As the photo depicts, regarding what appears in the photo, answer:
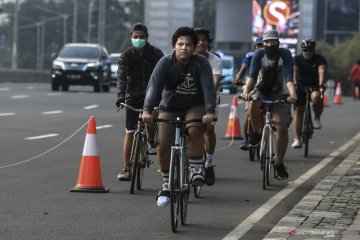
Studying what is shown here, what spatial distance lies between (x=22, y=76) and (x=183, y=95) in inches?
2029

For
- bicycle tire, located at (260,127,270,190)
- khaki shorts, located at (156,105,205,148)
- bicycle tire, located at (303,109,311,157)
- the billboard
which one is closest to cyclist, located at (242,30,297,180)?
bicycle tire, located at (260,127,270,190)

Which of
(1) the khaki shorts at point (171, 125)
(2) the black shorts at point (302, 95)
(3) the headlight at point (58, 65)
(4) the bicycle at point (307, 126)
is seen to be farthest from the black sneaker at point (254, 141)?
(3) the headlight at point (58, 65)

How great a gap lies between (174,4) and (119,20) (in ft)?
140

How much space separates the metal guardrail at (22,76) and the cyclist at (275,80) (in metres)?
44.5

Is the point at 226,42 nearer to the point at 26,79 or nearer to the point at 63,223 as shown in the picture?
the point at 26,79

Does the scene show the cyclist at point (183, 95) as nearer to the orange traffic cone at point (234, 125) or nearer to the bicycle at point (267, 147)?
the bicycle at point (267, 147)

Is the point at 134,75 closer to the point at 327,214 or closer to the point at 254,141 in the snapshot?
the point at 254,141

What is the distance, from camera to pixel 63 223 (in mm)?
9555

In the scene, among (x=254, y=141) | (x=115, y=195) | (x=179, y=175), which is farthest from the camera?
(x=254, y=141)

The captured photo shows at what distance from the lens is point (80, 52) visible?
4366 centimetres

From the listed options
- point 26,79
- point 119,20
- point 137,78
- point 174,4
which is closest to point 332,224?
point 137,78

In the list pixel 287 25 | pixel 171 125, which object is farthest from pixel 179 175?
pixel 287 25

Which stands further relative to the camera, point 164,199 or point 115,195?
point 115,195

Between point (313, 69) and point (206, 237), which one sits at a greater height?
point (313, 69)
